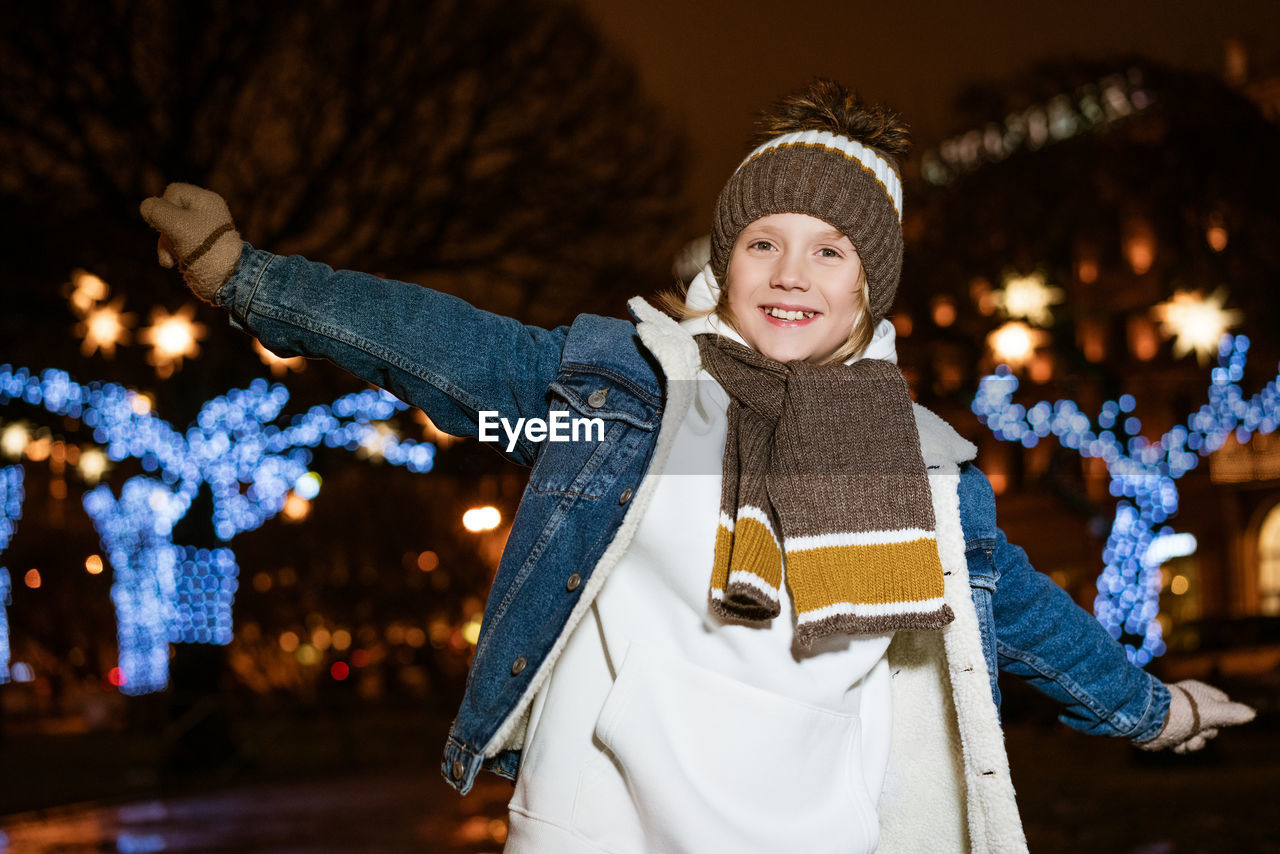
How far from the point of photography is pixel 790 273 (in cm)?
258

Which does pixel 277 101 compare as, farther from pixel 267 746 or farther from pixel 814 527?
pixel 814 527

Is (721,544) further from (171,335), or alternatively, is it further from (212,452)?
(212,452)

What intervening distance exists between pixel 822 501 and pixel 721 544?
0.74 ft

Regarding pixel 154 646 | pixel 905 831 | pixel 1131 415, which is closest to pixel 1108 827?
pixel 1131 415

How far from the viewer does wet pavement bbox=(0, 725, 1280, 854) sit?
28.2 feet

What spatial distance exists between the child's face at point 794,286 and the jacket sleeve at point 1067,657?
0.59m

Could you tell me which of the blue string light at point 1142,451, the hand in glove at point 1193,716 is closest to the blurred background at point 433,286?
the blue string light at point 1142,451

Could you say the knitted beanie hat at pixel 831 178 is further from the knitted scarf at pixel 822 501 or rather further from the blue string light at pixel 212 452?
the blue string light at pixel 212 452

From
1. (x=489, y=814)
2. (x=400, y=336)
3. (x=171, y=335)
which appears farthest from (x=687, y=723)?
(x=171, y=335)

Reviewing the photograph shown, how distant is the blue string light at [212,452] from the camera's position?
13.0 m

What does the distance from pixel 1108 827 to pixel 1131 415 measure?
504 centimetres

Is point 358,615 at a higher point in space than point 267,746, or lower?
higher

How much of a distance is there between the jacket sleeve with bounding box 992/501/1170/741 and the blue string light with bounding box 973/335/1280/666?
9295mm

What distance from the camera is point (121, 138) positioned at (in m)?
15.3
